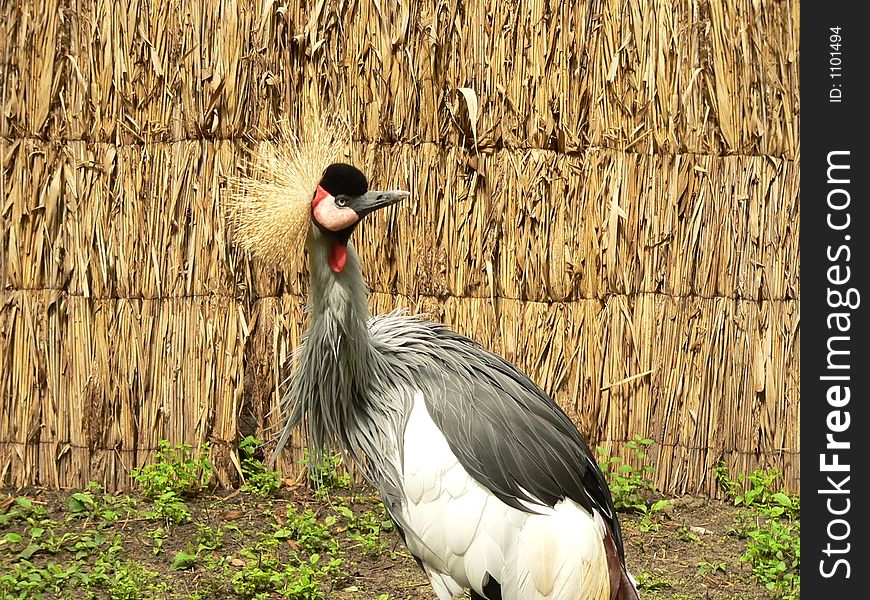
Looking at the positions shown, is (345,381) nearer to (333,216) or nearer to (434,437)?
(434,437)

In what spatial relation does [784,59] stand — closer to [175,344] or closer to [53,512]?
[175,344]

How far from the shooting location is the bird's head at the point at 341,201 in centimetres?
252

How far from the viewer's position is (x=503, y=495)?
2582 millimetres

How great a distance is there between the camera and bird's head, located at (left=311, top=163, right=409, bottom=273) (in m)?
2.52

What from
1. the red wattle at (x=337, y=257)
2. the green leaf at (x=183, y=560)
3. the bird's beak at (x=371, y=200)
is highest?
the bird's beak at (x=371, y=200)

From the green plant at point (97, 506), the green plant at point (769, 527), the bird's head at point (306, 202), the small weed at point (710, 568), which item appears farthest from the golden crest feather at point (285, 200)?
the green plant at point (769, 527)

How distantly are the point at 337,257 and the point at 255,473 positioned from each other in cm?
167

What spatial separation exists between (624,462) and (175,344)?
73.9 inches

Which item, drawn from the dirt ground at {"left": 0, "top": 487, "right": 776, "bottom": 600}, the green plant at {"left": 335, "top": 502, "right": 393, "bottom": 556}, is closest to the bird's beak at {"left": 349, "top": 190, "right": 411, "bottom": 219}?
the dirt ground at {"left": 0, "top": 487, "right": 776, "bottom": 600}

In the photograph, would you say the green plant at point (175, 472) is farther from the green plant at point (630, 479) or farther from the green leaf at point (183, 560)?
the green plant at point (630, 479)

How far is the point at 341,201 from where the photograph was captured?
8.34 feet

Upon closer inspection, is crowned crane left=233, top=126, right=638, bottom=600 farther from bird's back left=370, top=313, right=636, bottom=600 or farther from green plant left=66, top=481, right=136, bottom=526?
green plant left=66, top=481, right=136, bottom=526

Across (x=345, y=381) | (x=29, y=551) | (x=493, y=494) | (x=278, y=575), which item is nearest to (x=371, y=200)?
(x=345, y=381)

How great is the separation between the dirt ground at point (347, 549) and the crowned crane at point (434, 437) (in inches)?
33.6
